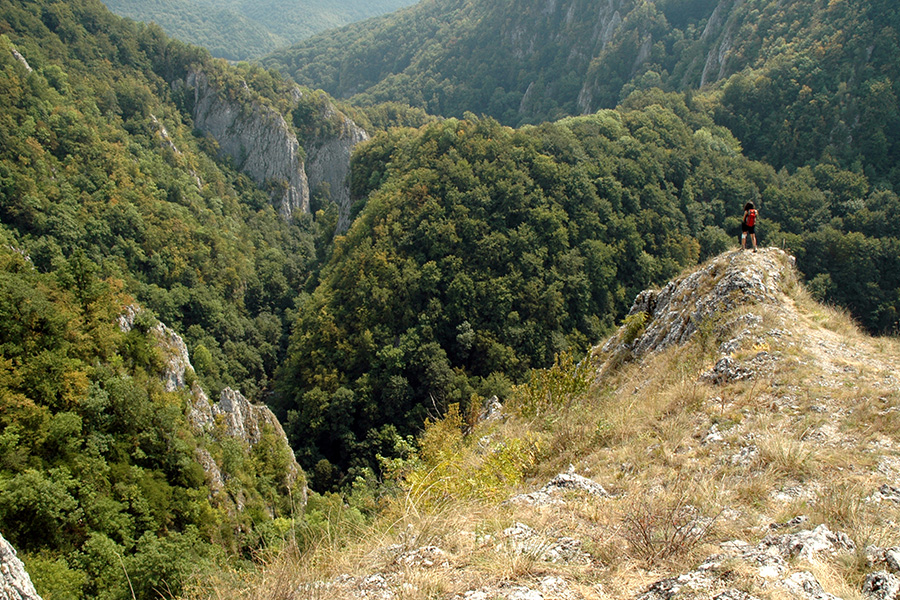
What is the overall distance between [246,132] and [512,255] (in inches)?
2858

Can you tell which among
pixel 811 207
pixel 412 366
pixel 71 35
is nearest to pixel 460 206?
pixel 412 366

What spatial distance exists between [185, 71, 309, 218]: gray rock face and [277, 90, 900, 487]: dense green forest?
44.0 metres

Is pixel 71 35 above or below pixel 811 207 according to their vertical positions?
above

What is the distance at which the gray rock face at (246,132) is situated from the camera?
101 meters

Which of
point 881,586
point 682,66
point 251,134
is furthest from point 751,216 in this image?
point 682,66

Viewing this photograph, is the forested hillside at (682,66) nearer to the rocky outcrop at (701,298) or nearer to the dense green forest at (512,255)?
the dense green forest at (512,255)

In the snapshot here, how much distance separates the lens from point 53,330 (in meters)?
23.9

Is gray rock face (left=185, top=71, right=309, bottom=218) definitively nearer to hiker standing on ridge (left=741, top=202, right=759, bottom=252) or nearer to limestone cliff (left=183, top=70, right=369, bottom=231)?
limestone cliff (left=183, top=70, right=369, bottom=231)

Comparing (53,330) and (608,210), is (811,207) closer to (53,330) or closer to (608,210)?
(608,210)

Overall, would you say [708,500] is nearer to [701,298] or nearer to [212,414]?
[701,298]

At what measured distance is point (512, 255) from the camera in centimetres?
5300

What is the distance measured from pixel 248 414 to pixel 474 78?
157 m

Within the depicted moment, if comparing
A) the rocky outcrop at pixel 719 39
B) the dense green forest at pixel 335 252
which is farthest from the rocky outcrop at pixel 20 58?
the rocky outcrop at pixel 719 39

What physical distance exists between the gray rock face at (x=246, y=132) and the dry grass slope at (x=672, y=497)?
99.3 m
